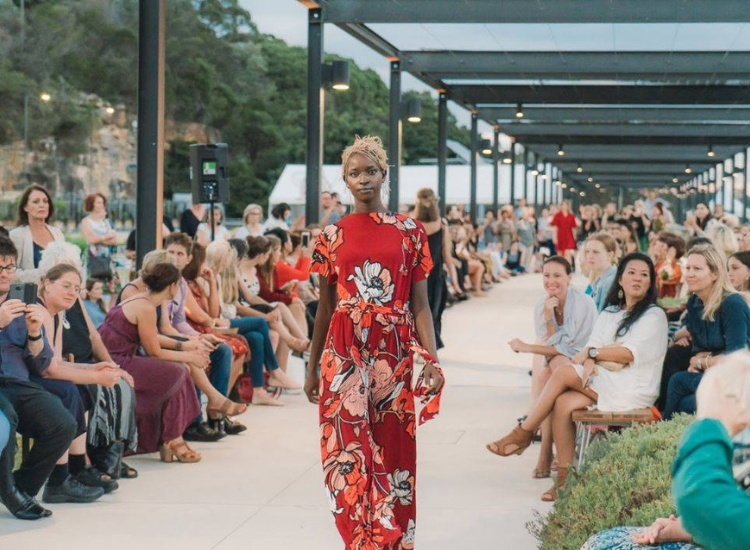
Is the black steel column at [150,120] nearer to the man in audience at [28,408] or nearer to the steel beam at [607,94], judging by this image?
the man in audience at [28,408]

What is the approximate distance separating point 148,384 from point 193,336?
0.91m

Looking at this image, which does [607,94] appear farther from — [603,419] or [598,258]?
[603,419]

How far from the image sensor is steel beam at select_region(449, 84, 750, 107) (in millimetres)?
23266

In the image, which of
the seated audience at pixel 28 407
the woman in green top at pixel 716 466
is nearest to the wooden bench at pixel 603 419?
the seated audience at pixel 28 407

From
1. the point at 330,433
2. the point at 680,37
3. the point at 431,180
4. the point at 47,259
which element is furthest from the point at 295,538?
the point at 431,180

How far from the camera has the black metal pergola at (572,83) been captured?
14.8 meters

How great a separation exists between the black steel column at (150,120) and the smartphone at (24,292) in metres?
3.13

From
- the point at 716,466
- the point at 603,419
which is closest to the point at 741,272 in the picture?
the point at 603,419

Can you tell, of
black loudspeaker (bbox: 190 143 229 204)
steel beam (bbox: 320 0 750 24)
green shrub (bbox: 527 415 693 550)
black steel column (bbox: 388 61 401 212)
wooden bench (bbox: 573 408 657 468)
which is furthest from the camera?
black steel column (bbox: 388 61 401 212)

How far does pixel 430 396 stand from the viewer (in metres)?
4.54

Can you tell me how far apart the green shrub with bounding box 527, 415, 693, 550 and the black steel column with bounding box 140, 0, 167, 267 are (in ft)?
15.3

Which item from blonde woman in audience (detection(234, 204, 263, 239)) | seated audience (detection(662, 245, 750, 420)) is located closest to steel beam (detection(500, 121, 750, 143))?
blonde woman in audience (detection(234, 204, 263, 239))

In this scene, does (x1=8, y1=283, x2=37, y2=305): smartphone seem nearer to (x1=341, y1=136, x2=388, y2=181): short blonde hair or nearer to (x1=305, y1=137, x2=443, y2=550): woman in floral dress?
(x1=305, y1=137, x2=443, y2=550): woman in floral dress

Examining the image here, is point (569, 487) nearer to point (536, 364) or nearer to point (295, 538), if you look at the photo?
point (295, 538)
